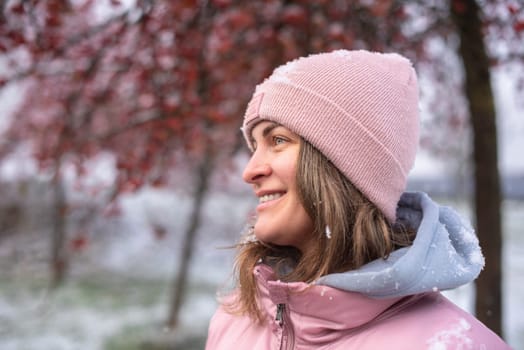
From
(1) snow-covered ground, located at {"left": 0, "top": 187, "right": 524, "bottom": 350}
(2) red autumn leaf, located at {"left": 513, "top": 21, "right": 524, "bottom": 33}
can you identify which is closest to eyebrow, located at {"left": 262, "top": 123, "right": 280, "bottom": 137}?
(2) red autumn leaf, located at {"left": 513, "top": 21, "right": 524, "bottom": 33}

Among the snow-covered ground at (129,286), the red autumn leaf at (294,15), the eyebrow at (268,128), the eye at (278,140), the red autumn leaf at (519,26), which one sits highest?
the red autumn leaf at (294,15)

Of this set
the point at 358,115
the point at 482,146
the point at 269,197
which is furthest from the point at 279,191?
the point at 482,146

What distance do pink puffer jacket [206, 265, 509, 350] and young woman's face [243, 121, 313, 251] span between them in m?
0.19

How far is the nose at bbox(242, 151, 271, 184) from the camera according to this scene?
139 centimetres

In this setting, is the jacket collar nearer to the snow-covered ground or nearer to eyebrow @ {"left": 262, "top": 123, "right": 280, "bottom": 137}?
eyebrow @ {"left": 262, "top": 123, "right": 280, "bottom": 137}

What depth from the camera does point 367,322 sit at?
1228 mm

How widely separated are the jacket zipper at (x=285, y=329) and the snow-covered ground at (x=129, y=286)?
5472 millimetres

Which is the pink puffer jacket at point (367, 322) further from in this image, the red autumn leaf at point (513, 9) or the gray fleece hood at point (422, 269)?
the red autumn leaf at point (513, 9)

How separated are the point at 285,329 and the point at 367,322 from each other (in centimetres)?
24

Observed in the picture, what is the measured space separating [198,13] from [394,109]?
2472mm

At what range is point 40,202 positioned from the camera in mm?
11328

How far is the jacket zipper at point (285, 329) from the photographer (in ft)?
4.30

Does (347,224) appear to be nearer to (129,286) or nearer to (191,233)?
(191,233)

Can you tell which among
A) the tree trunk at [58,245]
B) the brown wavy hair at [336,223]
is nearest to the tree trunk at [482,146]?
the brown wavy hair at [336,223]
